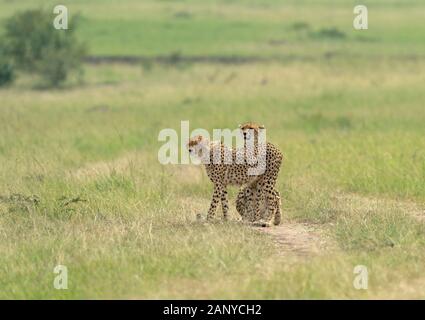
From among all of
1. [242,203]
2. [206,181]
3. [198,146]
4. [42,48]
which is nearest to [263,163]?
[242,203]

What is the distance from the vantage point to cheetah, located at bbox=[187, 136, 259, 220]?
957 cm

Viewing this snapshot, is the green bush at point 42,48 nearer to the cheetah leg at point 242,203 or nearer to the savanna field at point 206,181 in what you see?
the savanna field at point 206,181

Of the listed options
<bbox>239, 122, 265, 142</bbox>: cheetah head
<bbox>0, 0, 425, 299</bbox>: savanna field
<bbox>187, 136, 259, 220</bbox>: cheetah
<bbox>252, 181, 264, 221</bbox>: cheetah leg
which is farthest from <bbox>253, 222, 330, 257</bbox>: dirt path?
<bbox>239, 122, 265, 142</bbox>: cheetah head

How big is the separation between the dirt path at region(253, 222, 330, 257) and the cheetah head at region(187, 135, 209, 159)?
2.82 ft

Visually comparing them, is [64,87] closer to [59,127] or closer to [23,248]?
[59,127]

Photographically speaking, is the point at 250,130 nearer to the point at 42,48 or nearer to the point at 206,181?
the point at 206,181

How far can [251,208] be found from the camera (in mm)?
9820

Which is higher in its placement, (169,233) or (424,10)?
(424,10)

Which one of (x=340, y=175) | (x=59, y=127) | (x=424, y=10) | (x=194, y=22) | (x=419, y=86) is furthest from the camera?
(x=424, y=10)

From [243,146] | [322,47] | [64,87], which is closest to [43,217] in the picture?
[243,146]

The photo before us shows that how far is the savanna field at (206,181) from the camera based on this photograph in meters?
7.80

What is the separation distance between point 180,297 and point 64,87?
1948cm

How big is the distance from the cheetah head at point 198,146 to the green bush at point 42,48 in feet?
57.7

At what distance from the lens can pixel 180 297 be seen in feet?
24.0
